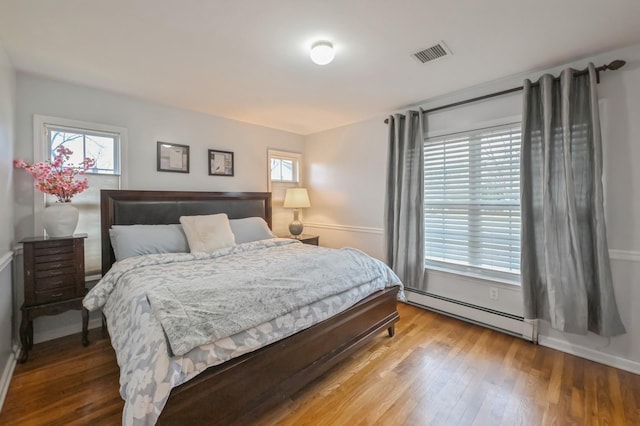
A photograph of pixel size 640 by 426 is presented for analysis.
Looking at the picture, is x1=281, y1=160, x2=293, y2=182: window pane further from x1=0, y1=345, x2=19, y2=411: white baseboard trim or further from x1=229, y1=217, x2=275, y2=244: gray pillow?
x1=0, y1=345, x2=19, y2=411: white baseboard trim

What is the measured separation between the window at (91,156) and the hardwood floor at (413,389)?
973mm

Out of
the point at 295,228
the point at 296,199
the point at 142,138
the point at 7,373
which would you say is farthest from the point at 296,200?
the point at 7,373

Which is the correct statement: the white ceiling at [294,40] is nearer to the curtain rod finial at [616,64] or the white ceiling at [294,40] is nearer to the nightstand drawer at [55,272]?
the curtain rod finial at [616,64]

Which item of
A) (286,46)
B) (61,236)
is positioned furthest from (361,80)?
(61,236)

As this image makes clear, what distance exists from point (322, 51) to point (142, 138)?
7.61ft

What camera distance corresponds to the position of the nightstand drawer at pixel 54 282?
→ 2.26m

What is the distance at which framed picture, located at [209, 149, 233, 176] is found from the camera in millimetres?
3676

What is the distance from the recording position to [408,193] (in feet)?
10.8

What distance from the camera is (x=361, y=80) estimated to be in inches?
104

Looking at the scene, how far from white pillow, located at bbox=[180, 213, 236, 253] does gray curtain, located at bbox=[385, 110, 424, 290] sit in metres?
1.94

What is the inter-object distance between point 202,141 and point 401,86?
98.2 inches

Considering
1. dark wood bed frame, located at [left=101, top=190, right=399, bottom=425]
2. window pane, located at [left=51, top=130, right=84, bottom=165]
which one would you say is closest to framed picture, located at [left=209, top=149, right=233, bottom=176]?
dark wood bed frame, located at [left=101, top=190, right=399, bottom=425]

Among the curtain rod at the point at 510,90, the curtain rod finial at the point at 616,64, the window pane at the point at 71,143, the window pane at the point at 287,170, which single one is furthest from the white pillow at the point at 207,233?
the curtain rod finial at the point at 616,64

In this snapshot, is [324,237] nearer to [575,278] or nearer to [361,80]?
[361,80]
